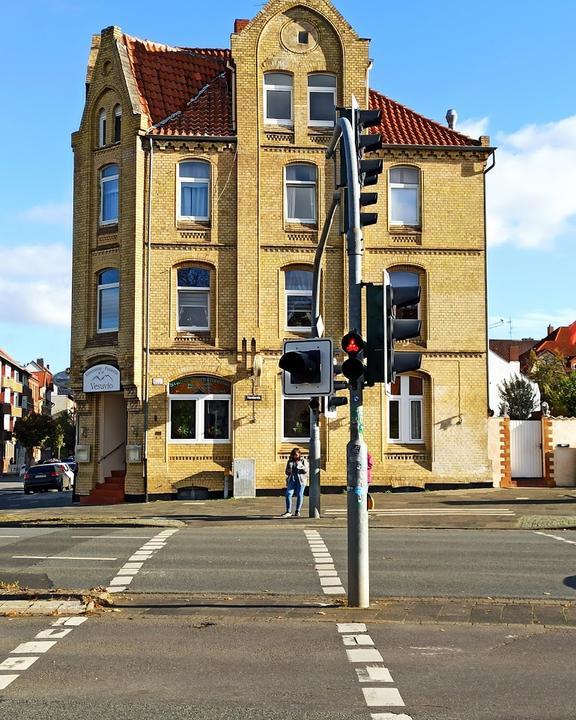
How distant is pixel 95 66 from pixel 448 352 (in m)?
15.2

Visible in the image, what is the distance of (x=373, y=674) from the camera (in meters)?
7.88

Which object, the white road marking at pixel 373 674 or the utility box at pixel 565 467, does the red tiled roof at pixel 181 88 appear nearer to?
the utility box at pixel 565 467

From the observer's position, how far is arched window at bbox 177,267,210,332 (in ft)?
98.9

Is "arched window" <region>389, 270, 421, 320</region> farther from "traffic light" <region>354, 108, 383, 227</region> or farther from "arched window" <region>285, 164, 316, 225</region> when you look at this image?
"traffic light" <region>354, 108, 383, 227</region>

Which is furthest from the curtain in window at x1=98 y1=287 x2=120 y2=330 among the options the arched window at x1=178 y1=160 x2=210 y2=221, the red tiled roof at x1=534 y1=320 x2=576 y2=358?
the red tiled roof at x1=534 y1=320 x2=576 y2=358

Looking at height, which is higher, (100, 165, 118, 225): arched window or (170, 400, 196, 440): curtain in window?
(100, 165, 118, 225): arched window

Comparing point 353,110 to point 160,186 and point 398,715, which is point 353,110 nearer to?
point 398,715

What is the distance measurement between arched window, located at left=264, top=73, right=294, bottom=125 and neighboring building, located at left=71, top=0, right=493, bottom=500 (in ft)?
0.15

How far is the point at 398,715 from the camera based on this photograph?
6645 millimetres

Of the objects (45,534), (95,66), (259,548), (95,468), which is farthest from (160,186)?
(259,548)

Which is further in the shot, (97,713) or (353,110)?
(353,110)

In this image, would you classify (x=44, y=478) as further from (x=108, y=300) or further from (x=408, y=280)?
(x=408, y=280)

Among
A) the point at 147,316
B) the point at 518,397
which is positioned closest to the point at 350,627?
the point at 147,316

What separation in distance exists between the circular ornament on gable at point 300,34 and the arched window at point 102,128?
6514 mm
